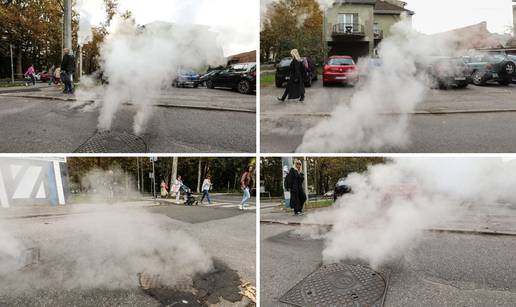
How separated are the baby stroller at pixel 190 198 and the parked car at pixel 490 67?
5.26 meters

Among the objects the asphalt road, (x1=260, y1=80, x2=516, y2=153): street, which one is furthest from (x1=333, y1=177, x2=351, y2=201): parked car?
the asphalt road

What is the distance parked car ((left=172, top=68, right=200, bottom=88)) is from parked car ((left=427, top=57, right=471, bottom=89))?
400 cm

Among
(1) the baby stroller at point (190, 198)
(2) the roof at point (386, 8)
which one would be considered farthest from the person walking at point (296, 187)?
(2) the roof at point (386, 8)

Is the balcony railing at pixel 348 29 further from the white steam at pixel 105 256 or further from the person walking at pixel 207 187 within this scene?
the white steam at pixel 105 256

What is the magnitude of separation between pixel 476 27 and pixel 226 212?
536 cm

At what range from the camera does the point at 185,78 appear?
19.8ft

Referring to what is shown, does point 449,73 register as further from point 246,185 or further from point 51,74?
point 51,74

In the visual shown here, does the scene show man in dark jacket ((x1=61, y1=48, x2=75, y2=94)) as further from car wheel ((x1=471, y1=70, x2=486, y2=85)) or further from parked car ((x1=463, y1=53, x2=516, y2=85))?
car wheel ((x1=471, y1=70, x2=486, y2=85))

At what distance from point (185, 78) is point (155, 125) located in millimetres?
1007

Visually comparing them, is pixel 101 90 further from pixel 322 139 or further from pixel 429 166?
pixel 429 166

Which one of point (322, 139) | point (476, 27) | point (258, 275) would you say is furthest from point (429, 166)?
point (258, 275)

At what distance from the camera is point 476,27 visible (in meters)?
5.49

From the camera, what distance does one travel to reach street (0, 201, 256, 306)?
3273mm

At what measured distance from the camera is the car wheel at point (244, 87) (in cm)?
Answer: 585
